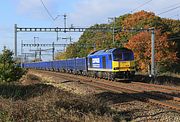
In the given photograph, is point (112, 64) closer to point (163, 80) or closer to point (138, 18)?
point (163, 80)

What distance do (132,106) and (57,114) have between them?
18.4 feet

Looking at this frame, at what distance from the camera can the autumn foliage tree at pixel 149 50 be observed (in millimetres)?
64938

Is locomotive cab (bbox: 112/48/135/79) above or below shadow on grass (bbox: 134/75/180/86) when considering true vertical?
above

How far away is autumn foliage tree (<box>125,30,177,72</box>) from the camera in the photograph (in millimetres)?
64938

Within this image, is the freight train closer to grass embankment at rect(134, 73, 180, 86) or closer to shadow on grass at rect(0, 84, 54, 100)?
grass embankment at rect(134, 73, 180, 86)

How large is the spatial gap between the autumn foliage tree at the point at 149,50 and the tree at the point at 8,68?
35.4m

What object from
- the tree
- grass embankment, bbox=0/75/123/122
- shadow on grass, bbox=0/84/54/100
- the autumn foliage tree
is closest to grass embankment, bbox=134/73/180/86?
the tree

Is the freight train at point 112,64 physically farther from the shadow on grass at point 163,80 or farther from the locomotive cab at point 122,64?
the shadow on grass at point 163,80

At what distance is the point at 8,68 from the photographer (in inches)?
1228

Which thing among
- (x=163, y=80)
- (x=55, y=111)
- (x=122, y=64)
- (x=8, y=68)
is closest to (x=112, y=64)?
(x=122, y=64)

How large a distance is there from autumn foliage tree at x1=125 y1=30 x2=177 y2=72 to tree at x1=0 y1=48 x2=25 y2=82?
35.4 m

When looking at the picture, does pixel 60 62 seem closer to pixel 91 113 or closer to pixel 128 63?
pixel 128 63

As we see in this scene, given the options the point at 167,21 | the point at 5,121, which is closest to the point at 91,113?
the point at 5,121

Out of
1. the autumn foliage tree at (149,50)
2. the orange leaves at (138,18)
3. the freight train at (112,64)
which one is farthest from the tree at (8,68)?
the orange leaves at (138,18)
